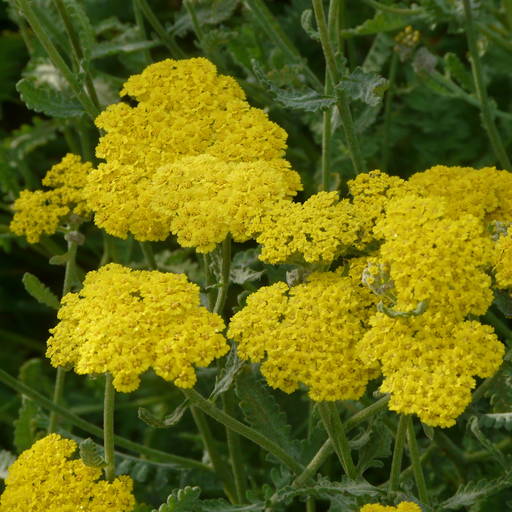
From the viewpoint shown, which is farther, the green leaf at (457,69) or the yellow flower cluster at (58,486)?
the green leaf at (457,69)

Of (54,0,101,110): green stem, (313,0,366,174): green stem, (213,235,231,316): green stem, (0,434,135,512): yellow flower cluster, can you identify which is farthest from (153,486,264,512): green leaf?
(54,0,101,110): green stem

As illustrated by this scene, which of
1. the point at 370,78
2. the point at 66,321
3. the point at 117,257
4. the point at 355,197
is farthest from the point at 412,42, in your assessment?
the point at 66,321

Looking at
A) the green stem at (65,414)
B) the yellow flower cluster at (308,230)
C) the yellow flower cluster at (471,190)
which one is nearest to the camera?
the yellow flower cluster at (308,230)

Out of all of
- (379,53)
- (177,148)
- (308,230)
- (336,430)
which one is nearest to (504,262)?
(308,230)

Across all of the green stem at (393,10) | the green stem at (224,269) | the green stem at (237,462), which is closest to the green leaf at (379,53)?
the green stem at (393,10)

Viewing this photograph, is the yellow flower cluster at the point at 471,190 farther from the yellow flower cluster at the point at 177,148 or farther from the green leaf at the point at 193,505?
the green leaf at the point at 193,505

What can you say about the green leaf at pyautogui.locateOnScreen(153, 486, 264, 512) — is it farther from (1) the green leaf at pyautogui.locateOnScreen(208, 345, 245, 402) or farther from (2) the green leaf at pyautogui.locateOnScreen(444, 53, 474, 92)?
(2) the green leaf at pyautogui.locateOnScreen(444, 53, 474, 92)
